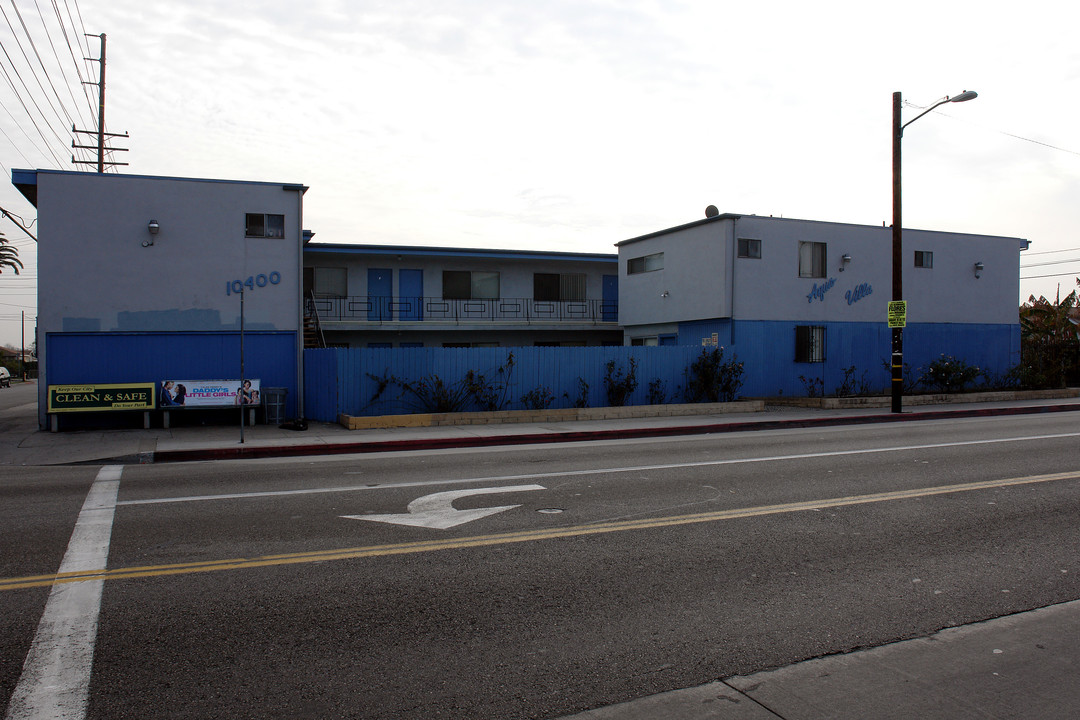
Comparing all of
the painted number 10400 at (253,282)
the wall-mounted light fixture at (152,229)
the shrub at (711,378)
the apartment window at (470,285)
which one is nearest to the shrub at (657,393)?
the shrub at (711,378)

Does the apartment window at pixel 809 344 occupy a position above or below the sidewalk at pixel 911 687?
above

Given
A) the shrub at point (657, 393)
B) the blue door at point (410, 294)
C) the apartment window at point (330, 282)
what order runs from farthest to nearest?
the blue door at point (410, 294), the apartment window at point (330, 282), the shrub at point (657, 393)

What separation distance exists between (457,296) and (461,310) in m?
0.63

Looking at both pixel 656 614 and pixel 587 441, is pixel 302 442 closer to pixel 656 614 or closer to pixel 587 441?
pixel 587 441

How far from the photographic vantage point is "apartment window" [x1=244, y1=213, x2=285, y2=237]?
19453mm

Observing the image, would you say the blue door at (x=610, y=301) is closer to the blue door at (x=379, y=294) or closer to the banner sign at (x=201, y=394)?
the blue door at (x=379, y=294)

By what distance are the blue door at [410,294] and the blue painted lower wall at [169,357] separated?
35.4 ft

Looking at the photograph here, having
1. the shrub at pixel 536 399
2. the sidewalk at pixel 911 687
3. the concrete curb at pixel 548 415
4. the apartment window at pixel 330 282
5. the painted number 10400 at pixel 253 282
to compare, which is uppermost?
the apartment window at pixel 330 282

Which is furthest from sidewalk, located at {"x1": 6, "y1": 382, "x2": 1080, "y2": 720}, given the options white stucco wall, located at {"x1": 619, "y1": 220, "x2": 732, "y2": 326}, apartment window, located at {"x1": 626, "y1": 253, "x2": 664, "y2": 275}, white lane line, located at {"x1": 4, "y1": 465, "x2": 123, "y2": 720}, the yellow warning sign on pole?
apartment window, located at {"x1": 626, "y1": 253, "x2": 664, "y2": 275}

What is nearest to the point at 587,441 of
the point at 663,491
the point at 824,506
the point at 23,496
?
the point at 663,491

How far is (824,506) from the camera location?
26.7 feet

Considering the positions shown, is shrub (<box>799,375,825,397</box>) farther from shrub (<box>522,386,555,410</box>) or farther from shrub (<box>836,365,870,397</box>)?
shrub (<box>522,386,555,410</box>)

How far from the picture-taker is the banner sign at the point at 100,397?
1703 centimetres

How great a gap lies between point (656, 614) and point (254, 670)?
8.07ft
